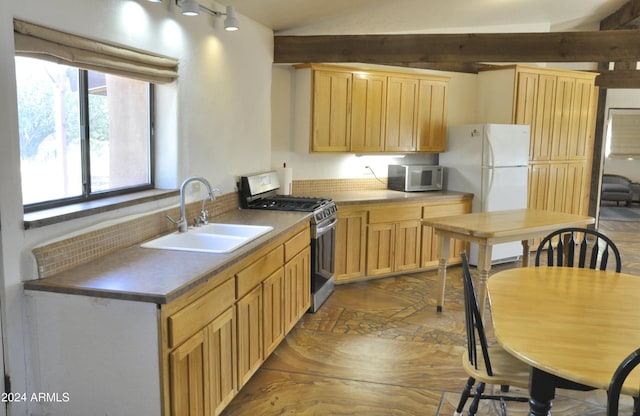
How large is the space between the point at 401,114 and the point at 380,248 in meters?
1.45

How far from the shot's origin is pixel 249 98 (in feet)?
14.3

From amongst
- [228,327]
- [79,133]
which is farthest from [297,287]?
[79,133]

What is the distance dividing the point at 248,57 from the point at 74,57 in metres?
2.12

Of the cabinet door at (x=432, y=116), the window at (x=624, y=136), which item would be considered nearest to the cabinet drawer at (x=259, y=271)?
the cabinet door at (x=432, y=116)

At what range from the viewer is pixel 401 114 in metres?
5.46

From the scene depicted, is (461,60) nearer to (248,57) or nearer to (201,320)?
(248,57)

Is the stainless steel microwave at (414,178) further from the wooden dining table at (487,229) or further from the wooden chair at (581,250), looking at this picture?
the wooden chair at (581,250)

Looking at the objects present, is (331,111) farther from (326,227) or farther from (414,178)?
(326,227)

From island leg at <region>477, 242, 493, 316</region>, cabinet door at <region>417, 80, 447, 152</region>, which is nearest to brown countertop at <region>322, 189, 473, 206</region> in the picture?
cabinet door at <region>417, 80, 447, 152</region>

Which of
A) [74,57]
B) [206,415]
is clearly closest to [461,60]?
[74,57]

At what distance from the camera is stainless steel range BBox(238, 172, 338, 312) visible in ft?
13.5

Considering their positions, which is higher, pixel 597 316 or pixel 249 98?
pixel 249 98

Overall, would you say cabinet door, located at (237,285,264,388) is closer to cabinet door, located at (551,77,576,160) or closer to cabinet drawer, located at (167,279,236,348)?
cabinet drawer, located at (167,279,236,348)

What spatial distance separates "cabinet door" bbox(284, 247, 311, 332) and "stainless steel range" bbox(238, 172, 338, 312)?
11 centimetres
